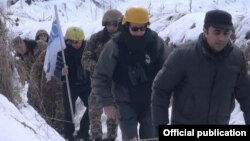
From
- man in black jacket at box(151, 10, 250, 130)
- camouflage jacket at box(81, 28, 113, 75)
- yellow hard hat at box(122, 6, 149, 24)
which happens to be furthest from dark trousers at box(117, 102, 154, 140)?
camouflage jacket at box(81, 28, 113, 75)

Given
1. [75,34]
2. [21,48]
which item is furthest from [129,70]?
[21,48]

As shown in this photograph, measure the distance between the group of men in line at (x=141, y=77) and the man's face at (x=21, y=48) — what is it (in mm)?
34

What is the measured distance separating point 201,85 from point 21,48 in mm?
5141

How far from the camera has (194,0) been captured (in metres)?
23.2

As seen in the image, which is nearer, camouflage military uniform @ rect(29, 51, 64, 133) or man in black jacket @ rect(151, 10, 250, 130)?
man in black jacket @ rect(151, 10, 250, 130)

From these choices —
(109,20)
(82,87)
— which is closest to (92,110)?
(82,87)

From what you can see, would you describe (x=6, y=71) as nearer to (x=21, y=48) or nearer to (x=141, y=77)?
(x=141, y=77)

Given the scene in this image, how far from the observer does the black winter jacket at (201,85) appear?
4.95 metres

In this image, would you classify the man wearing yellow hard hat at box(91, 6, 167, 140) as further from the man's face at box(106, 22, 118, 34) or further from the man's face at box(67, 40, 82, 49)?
the man's face at box(67, 40, 82, 49)

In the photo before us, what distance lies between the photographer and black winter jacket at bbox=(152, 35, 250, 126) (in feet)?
16.2

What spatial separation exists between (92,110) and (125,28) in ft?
8.80

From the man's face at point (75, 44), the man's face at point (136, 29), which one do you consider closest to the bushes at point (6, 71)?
the man's face at point (136, 29)

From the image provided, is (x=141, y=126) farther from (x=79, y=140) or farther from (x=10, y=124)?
(x=79, y=140)

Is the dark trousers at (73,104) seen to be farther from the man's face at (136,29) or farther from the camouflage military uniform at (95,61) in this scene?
the man's face at (136,29)
